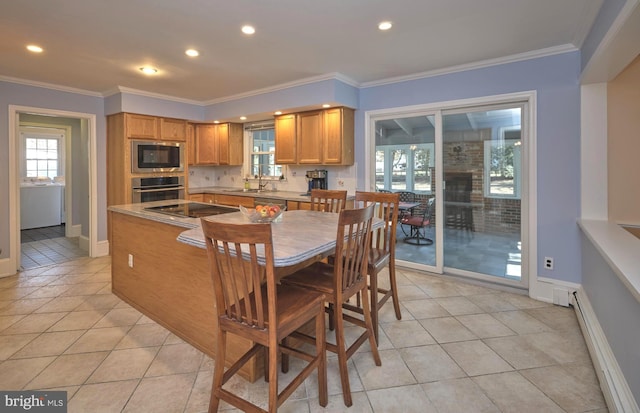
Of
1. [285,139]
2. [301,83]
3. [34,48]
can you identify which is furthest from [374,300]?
[34,48]

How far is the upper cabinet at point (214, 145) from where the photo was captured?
593 cm

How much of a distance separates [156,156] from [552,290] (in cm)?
541

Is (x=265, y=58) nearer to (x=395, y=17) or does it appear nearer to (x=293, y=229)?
(x=395, y=17)

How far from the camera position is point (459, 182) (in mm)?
3941

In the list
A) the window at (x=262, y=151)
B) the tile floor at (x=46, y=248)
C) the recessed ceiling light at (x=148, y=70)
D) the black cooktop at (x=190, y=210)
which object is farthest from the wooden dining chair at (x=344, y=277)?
the tile floor at (x=46, y=248)

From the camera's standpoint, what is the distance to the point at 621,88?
2.92m

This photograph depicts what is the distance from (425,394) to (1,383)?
2.57 meters

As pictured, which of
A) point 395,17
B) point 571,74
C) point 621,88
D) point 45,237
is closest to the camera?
point 395,17

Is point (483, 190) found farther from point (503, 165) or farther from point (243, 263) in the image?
point (243, 263)

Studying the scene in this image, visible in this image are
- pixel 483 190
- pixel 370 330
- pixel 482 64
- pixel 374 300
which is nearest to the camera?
pixel 370 330

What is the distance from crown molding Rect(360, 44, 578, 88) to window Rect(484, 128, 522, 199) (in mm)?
696

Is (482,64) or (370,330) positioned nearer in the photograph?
(370,330)

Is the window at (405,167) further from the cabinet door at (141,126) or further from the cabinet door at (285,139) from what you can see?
the cabinet door at (141,126)

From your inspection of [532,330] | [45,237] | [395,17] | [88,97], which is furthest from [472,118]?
[45,237]
